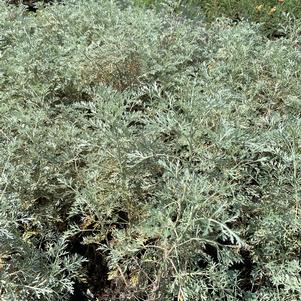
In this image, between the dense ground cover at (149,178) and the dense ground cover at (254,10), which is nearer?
the dense ground cover at (149,178)

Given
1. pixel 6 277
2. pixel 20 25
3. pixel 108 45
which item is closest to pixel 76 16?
pixel 20 25

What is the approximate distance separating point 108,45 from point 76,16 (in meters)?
0.67

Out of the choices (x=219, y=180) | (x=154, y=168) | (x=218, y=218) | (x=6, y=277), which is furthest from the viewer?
(x=154, y=168)

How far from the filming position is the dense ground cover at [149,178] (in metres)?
2.04

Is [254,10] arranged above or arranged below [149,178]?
below

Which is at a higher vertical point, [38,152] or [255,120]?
[255,120]

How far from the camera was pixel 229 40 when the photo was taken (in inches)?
129

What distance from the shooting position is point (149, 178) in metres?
2.41

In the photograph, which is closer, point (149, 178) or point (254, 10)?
point (149, 178)

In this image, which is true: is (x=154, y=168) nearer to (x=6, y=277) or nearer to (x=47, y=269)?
(x=47, y=269)

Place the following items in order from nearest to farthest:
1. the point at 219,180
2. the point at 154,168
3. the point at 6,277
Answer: the point at 6,277, the point at 219,180, the point at 154,168

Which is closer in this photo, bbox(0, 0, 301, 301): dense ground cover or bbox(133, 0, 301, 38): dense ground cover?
bbox(0, 0, 301, 301): dense ground cover

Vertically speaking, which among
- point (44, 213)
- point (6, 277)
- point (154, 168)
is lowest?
point (44, 213)

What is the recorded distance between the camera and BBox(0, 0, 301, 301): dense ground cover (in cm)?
204
